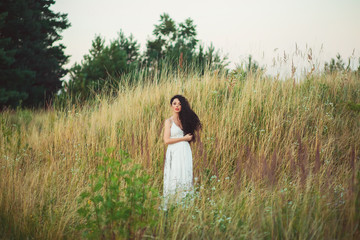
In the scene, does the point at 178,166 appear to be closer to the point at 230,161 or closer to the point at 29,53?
Answer: the point at 230,161

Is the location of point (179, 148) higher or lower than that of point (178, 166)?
higher

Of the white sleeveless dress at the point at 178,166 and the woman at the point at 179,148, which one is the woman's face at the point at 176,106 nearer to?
the woman at the point at 179,148

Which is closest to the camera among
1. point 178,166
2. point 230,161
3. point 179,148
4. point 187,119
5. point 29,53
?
point 178,166

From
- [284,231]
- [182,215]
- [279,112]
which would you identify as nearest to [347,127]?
[279,112]

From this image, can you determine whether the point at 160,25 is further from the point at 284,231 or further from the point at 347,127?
the point at 284,231

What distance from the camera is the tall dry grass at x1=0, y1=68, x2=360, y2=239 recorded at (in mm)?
2248

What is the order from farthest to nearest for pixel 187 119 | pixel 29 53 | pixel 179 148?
pixel 29 53, pixel 187 119, pixel 179 148

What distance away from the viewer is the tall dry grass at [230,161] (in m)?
2.25

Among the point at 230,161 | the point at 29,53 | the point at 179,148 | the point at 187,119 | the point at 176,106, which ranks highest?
the point at 29,53

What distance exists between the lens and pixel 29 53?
17781mm

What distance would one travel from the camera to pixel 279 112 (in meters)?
4.27

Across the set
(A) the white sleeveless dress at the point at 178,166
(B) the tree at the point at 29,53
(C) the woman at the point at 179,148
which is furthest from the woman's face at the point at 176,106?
(B) the tree at the point at 29,53

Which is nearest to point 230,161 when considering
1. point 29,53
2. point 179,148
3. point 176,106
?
point 179,148

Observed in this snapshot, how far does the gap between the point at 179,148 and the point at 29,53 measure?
18.4 meters
